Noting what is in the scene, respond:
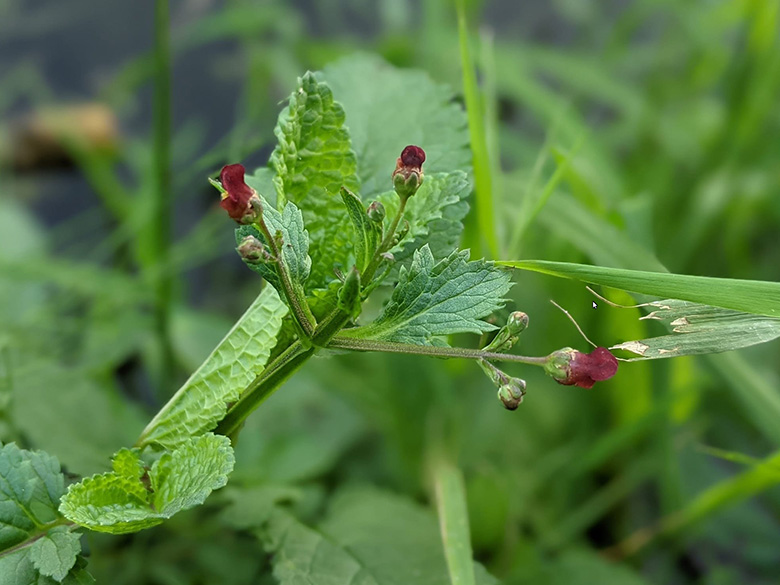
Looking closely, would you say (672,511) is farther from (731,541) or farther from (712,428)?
(712,428)

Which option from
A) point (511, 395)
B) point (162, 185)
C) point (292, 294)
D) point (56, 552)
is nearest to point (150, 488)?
point (56, 552)

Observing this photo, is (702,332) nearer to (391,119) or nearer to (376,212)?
(376,212)

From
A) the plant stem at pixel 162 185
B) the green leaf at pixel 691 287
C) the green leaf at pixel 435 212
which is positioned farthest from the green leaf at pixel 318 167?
the plant stem at pixel 162 185

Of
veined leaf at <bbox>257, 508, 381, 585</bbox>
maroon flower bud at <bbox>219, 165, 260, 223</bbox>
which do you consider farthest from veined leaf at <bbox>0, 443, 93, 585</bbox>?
maroon flower bud at <bbox>219, 165, 260, 223</bbox>

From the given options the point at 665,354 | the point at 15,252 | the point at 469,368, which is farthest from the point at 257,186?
the point at 15,252

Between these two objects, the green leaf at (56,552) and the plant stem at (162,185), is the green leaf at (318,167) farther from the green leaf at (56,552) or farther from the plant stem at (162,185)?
the plant stem at (162,185)
